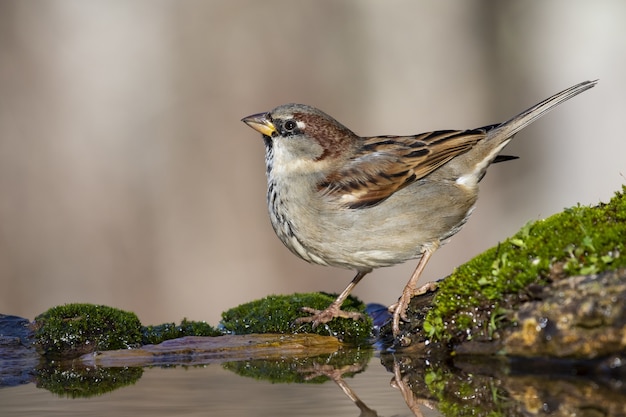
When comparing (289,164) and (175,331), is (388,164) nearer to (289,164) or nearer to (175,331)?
(289,164)

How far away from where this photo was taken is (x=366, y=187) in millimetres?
6910

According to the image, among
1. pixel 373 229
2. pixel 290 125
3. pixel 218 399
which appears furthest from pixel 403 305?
pixel 218 399

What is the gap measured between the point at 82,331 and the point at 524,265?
3.00 meters

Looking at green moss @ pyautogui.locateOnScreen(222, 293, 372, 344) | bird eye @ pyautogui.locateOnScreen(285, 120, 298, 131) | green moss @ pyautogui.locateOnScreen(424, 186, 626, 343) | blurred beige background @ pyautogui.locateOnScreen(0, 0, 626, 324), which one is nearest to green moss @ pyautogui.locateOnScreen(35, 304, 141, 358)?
green moss @ pyautogui.locateOnScreen(222, 293, 372, 344)

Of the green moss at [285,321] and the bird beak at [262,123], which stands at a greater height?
the bird beak at [262,123]

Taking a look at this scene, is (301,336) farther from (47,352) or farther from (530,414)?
(530,414)

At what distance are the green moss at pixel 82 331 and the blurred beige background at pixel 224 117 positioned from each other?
6.14 meters


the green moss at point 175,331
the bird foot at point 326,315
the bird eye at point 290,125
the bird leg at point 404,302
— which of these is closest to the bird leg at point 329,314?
the bird foot at point 326,315

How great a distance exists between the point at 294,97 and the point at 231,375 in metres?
8.16

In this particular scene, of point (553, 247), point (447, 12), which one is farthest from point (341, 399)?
point (447, 12)

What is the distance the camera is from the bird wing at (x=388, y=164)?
22.5 feet

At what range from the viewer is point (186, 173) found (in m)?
12.8

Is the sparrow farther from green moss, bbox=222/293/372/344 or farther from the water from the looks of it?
the water

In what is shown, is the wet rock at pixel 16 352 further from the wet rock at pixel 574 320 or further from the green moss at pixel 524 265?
the wet rock at pixel 574 320
